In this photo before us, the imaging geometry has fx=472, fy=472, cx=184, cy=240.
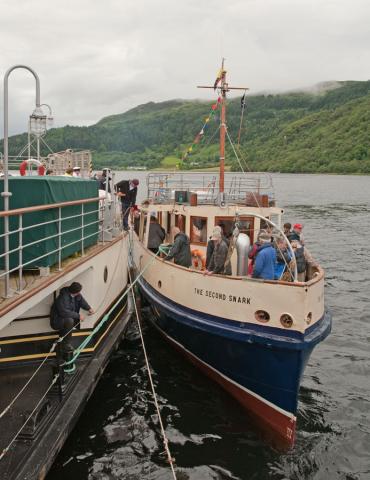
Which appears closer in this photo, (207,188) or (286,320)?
(286,320)

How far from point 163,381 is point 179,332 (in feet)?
4.12

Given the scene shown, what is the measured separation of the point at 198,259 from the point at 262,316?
3594 mm

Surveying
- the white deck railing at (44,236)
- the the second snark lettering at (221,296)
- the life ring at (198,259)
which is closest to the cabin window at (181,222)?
the life ring at (198,259)

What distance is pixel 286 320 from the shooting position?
8820mm

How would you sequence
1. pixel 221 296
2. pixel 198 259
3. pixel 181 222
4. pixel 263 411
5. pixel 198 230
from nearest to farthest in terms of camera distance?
1. pixel 263 411
2. pixel 221 296
3. pixel 198 259
4. pixel 198 230
5. pixel 181 222

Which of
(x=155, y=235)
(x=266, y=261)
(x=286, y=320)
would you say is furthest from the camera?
(x=155, y=235)

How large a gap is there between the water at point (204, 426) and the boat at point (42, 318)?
1008mm

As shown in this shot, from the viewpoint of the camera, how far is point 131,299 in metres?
14.1

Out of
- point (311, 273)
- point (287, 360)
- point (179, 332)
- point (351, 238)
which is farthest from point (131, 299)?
point (351, 238)

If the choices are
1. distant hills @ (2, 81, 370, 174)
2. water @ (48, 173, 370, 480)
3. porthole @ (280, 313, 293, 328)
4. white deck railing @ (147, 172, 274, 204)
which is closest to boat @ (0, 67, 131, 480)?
water @ (48, 173, 370, 480)

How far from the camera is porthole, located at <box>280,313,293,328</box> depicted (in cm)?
877

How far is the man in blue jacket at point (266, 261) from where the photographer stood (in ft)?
31.2

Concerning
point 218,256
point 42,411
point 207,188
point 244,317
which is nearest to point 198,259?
point 218,256

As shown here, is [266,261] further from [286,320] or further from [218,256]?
[286,320]
